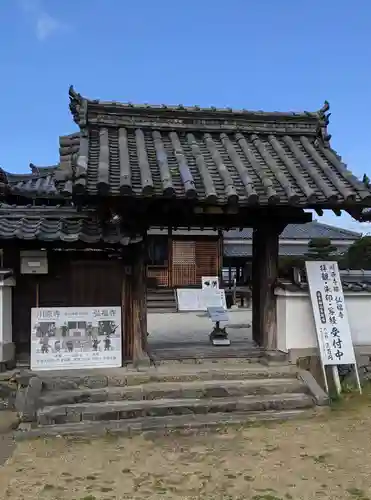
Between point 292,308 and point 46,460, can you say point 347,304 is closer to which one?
point 292,308

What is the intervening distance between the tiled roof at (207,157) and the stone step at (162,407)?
9.29 ft

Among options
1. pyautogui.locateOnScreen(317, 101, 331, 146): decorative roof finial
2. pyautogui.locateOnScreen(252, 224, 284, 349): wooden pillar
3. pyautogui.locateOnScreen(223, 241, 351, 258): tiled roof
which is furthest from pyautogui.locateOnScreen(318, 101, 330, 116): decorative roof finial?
pyautogui.locateOnScreen(223, 241, 351, 258): tiled roof

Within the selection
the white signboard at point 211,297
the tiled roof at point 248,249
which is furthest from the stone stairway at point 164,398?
the tiled roof at point 248,249

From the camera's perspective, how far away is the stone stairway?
637 centimetres

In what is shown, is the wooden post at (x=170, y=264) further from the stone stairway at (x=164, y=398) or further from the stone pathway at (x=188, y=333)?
the stone stairway at (x=164, y=398)

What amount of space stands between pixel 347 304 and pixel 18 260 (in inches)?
218

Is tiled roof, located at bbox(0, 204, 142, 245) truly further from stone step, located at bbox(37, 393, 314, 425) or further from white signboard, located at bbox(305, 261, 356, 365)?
white signboard, located at bbox(305, 261, 356, 365)

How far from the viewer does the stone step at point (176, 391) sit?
678 centimetres

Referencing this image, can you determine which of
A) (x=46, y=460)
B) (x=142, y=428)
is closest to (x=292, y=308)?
(x=142, y=428)

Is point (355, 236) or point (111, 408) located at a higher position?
point (355, 236)

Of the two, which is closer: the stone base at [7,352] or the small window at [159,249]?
the stone base at [7,352]

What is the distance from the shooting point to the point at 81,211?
863cm

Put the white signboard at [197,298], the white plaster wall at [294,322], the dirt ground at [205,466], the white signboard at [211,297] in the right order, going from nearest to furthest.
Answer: the dirt ground at [205,466], the white plaster wall at [294,322], the white signboard at [211,297], the white signboard at [197,298]

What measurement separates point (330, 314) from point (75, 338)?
4.10 meters
